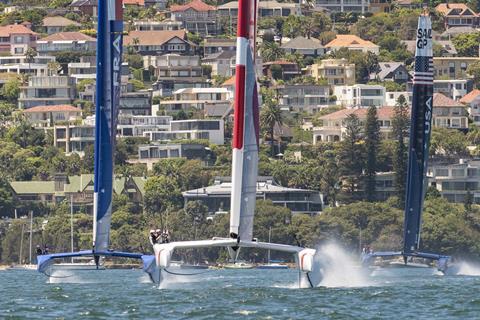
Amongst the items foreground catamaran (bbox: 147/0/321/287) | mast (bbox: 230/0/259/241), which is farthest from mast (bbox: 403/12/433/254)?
mast (bbox: 230/0/259/241)

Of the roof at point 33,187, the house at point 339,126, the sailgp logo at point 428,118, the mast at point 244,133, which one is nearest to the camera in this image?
the mast at point 244,133

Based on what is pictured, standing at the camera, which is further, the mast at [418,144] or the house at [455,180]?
the house at [455,180]

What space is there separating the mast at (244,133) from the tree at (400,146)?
83.2m

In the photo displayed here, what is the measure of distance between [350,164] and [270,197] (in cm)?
708

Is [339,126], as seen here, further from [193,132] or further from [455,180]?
[455,180]

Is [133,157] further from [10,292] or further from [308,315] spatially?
[308,315]

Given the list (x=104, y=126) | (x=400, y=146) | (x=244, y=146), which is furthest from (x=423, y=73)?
(x=400, y=146)

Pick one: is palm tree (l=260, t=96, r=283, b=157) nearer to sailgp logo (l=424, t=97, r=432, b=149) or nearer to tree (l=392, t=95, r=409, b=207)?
tree (l=392, t=95, r=409, b=207)

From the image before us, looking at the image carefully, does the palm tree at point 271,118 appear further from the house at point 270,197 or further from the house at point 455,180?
the house at point 270,197

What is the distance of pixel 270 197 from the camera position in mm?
161125

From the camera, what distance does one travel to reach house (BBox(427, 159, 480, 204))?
169500 mm

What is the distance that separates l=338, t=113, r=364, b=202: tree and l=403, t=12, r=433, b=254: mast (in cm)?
7132

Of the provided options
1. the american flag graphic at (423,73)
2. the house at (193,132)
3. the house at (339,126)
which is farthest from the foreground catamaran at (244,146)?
the house at (193,132)

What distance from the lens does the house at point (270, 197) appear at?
160 metres
